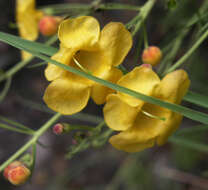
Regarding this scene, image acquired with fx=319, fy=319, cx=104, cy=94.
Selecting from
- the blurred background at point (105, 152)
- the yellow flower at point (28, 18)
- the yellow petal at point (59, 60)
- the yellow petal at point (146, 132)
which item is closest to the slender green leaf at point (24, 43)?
the yellow petal at point (59, 60)

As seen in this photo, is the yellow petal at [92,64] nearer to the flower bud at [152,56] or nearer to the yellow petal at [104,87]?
the yellow petal at [104,87]

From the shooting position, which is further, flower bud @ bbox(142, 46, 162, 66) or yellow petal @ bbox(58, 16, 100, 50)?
flower bud @ bbox(142, 46, 162, 66)

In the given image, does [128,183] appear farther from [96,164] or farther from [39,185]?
[39,185]

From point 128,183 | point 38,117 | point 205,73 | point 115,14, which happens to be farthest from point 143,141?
point 38,117

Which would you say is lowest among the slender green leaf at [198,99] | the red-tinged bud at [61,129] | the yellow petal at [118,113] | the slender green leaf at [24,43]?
the red-tinged bud at [61,129]

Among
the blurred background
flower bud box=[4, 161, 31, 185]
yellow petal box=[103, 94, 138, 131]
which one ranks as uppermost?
yellow petal box=[103, 94, 138, 131]

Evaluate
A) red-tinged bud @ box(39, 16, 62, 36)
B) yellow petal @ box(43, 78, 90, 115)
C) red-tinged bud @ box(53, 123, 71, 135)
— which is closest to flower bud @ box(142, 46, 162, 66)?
yellow petal @ box(43, 78, 90, 115)

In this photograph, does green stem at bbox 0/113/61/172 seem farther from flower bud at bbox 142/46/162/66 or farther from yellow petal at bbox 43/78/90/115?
flower bud at bbox 142/46/162/66
